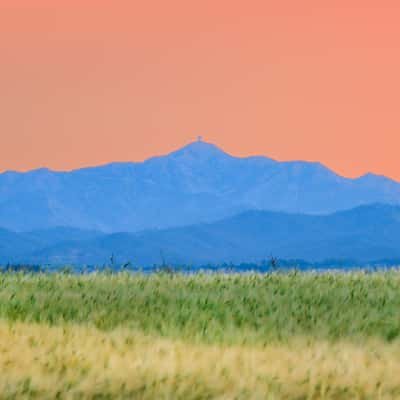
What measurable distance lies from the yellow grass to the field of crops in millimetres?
17

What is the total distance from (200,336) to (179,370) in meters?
3.44

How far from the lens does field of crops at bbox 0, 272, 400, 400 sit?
1316cm

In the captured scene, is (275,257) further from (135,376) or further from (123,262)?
(135,376)

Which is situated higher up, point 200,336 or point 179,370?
point 200,336

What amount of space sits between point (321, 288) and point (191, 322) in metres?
4.93

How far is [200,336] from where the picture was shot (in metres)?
17.1

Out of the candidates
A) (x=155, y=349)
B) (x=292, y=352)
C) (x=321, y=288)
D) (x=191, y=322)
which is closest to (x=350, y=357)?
(x=292, y=352)

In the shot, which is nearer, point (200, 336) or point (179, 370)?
point (179, 370)

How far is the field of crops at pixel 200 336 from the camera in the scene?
13.2 meters

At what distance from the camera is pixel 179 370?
13.7 metres

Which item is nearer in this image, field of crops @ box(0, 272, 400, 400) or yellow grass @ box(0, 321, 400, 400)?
yellow grass @ box(0, 321, 400, 400)

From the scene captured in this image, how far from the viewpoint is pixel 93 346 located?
15.2m

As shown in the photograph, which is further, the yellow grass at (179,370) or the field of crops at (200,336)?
the field of crops at (200,336)

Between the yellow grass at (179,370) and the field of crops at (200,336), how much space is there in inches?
0.7
